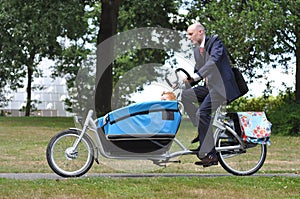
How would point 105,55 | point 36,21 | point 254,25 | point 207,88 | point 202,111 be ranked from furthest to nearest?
1. point 105,55
2. point 36,21
3. point 254,25
4. point 207,88
5. point 202,111

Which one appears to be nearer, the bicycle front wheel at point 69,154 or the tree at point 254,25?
the bicycle front wheel at point 69,154

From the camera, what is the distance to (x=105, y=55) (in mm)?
23094

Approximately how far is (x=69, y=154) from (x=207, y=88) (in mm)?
1878

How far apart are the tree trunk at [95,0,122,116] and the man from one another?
547 inches

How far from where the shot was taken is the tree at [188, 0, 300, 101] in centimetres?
1802

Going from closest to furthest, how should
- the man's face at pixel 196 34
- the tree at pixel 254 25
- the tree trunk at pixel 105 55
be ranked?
the man's face at pixel 196 34, the tree at pixel 254 25, the tree trunk at pixel 105 55

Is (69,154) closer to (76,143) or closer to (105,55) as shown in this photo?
(76,143)

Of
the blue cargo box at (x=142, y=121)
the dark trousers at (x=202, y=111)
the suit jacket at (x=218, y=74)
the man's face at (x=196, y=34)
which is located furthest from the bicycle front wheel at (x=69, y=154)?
the man's face at (x=196, y=34)

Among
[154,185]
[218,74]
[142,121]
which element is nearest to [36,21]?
[142,121]

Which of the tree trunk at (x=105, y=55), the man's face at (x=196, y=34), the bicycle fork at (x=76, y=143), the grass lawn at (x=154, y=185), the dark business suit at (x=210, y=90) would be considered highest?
the tree trunk at (x=105, y=55)

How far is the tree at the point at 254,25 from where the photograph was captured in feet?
59.1

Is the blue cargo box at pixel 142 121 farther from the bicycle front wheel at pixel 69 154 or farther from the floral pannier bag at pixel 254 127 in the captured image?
the floral pannier bag at pixel 254 127

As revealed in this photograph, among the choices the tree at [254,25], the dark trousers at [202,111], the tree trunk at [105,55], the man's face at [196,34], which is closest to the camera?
the dark trousers at [202,111]

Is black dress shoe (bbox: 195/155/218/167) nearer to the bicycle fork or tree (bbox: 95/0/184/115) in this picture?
the bicycle fork
